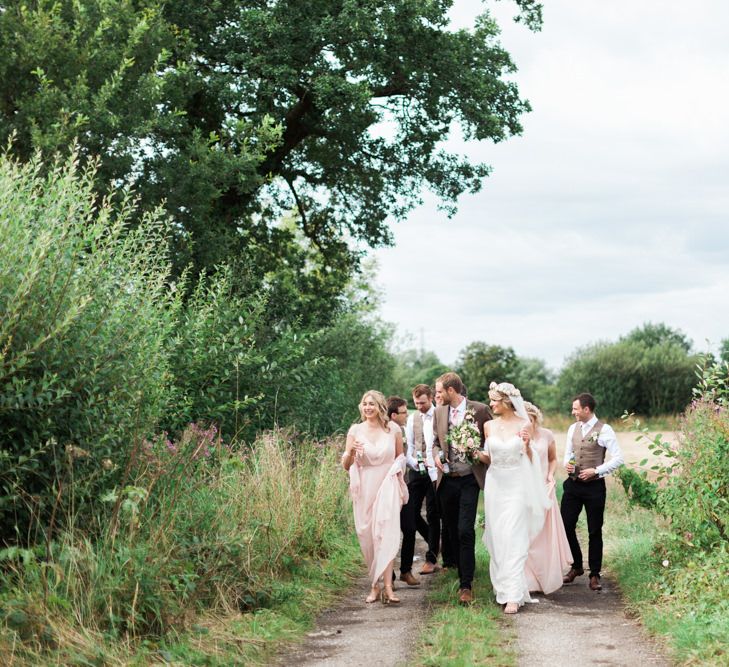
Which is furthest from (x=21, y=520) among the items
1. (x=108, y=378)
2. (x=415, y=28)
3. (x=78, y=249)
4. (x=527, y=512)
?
(x=415, y=28)

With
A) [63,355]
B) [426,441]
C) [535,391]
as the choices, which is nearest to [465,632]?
[426,441]

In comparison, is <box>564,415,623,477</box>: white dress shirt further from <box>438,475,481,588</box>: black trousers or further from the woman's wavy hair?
<box>438,475,481,588</box>: black trousers

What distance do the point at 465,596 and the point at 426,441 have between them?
9.30ft

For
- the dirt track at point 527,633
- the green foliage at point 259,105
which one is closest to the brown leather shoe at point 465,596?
the dirt track at point 527,633

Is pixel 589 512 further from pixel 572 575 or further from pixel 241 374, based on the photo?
pixel 241 374

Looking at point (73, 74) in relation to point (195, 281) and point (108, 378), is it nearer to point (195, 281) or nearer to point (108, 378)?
point (195, 281)

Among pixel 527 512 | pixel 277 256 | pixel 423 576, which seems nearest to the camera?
pixel 527 512

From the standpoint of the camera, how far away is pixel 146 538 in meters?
8.09

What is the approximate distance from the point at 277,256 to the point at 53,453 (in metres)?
16.6

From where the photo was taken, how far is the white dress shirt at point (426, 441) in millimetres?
11992

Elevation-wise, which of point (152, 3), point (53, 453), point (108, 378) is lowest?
point (53, 453)

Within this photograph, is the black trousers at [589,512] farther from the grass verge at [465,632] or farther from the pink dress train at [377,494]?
the pink dress train at [377,494]

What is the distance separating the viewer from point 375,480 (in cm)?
1028

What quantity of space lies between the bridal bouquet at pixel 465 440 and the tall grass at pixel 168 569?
2.18m
